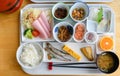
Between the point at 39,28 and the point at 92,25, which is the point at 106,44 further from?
the point at 39,28

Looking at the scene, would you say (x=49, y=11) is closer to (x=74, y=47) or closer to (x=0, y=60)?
(x=74, y=47)

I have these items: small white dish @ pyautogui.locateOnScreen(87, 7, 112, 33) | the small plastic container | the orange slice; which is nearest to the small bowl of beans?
small white dish @ pyautogui.locateOnScreen(87, 7, 112, 33)

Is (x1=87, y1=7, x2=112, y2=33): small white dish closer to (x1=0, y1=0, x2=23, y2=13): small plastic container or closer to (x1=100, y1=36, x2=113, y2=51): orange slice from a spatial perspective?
(x1=100, y1=36, x2=113, y2=51): orange slice

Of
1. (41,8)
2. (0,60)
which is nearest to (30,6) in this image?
(41,8)

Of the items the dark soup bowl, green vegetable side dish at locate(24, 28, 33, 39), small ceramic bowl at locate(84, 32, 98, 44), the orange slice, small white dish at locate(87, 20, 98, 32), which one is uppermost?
small white dish at locate(87, 20, 98, 32)

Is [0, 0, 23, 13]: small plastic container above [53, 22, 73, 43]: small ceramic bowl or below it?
above

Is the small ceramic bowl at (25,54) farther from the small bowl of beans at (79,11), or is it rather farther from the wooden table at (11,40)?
the small bowl of beans at (79,11)
